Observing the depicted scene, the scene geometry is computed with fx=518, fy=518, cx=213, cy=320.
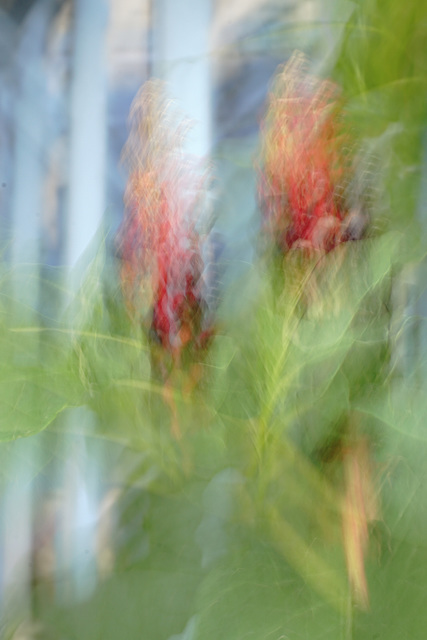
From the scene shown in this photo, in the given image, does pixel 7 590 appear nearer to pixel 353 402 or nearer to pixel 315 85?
pixel 353 402

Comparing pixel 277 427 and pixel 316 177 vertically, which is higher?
pixel 316 177

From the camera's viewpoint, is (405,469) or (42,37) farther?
(42,37)

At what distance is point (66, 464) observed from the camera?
1.09 feet

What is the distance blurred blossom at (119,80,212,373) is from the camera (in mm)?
314

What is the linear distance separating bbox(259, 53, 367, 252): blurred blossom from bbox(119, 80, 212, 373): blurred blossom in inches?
2.4

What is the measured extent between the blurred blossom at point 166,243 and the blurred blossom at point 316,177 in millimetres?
60

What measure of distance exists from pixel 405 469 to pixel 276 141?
20cm

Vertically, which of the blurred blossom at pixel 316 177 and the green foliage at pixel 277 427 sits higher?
the blurred blossom at pixel 316 177

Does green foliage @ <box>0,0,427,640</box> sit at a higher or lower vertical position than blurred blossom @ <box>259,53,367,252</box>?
lower

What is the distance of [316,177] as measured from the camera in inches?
11.3

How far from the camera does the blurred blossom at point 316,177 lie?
0.93 ft

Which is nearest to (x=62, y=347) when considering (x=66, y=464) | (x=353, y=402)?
(x=66, y=464)

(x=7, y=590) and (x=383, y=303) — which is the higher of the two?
(x=383, y=303)

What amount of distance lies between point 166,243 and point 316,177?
3.8 inches
